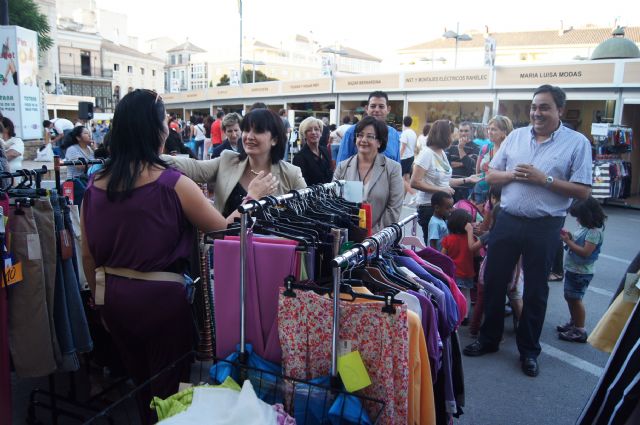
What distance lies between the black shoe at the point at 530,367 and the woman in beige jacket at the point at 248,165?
85.3 inches

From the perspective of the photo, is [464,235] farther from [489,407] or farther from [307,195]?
[307,195]

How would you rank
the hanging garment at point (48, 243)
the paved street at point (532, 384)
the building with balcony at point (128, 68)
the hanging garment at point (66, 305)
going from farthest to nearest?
the building with balcony at point (128, 68), the paved street at point (532, 384), the hanging garment at point (66, 305), the hanging garment at point (48, 243)

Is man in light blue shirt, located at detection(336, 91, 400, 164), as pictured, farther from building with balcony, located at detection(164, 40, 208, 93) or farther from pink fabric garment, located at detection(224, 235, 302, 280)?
building with balcony, located at detection(164, 40, 208, 93)

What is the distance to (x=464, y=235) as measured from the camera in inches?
167

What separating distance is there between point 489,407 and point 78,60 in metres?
65.6

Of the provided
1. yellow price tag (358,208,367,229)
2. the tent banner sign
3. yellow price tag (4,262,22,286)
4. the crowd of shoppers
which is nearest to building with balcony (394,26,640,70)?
the tent banner sign

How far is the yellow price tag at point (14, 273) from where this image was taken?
219 cm

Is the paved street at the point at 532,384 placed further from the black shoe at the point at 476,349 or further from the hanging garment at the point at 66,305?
the hanging garment at the point at 66,305

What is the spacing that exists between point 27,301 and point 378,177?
230cm

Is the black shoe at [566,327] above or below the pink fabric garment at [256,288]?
below

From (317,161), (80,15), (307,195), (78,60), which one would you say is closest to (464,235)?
(317,161)

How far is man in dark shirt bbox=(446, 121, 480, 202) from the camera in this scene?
229 inches

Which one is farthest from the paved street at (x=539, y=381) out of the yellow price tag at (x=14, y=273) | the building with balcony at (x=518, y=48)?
the building with balcony at (x=518, y=48)

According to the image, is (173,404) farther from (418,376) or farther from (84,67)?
(84,67)
